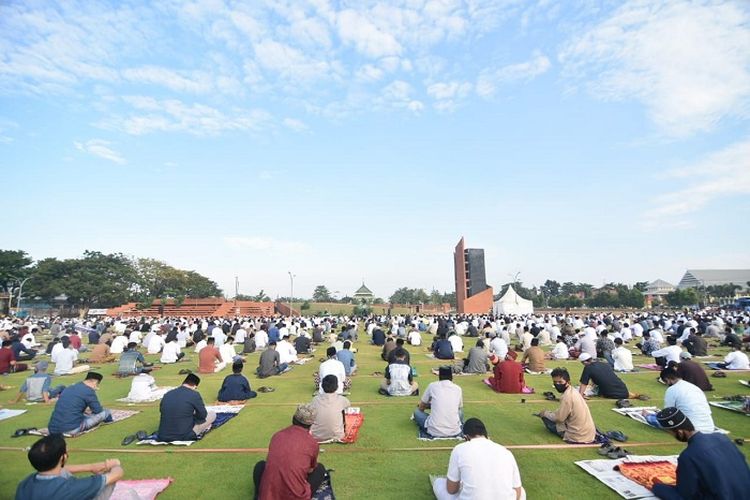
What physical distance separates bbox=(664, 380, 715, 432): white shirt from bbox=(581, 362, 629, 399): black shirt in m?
2.54

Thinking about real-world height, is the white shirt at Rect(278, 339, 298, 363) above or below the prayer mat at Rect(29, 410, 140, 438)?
above

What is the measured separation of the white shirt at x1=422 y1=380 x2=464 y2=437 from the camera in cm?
639

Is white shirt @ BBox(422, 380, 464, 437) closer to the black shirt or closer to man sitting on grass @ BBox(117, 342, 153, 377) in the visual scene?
the black shirt

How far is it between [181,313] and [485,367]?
157 feet

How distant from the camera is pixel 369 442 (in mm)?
6383

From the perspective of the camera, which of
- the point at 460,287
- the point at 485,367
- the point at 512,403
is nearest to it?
the point at 512,403

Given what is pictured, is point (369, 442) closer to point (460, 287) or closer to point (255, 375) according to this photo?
point (255, 375)

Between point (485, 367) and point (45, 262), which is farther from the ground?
point (45, 262)

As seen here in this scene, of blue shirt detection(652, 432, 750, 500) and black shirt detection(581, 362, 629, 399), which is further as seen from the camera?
black shirt detection(581, 362, 629, 399)

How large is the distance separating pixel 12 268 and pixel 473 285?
52.7 metres

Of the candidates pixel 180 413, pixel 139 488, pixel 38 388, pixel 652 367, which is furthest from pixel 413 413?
pixel 652 367

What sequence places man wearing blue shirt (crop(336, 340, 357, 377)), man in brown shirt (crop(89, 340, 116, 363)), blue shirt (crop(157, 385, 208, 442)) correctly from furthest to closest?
man in brown shirt (crop(89, 340, 116, 363)), man wearing blue shirt (crop(336, 340, 357, 377)), blue shirt (crop(157, 385, 208, 442))

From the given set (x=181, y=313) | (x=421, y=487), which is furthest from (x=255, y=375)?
(x=181, y=313)

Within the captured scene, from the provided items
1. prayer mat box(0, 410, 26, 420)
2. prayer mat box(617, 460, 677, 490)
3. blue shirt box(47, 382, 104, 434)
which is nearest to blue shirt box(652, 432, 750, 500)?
prayer mat box(617, 460, 677, 490)
